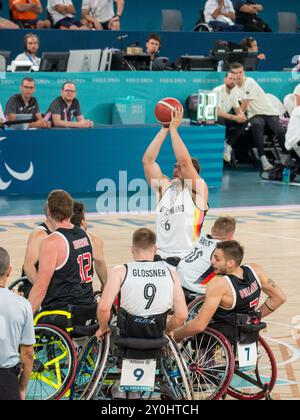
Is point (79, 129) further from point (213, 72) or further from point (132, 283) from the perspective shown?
point (132, 283)

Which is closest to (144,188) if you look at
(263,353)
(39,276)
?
(263,353)

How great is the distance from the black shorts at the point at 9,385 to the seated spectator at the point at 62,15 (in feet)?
56.5

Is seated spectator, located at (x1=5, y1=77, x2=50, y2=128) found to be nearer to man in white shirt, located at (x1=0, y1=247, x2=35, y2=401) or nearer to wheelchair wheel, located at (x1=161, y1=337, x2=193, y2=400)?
wheelchair wheel, located at (x1=161, y1=337, x2=193, y2=400)

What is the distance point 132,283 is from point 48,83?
1206 cm

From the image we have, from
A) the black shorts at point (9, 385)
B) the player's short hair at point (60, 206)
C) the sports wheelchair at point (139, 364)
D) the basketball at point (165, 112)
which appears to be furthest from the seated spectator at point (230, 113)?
the black shorts at point (9, 385)

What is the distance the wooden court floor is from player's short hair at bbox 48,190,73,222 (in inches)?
81.8

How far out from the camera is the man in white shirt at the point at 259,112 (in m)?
20.9

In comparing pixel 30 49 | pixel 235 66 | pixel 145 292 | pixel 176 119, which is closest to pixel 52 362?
pixel 145 292

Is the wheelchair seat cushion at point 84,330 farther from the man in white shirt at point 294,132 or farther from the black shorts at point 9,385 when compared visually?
the man in white shirt at point 294,132

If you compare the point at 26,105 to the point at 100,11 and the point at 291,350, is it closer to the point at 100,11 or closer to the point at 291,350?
the point at 100,11

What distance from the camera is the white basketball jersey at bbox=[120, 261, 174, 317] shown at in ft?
25.3

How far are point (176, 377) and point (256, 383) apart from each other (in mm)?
757

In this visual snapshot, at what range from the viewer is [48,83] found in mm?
19344

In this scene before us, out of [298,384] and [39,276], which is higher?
[39,276]
